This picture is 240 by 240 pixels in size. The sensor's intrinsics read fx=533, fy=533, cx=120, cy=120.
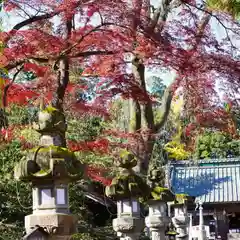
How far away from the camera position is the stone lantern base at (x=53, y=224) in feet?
16.7

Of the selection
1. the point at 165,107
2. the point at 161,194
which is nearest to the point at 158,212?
the point at 161,194

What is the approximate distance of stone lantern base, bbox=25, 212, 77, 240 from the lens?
5090 mm

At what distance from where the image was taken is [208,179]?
23750 millimetres

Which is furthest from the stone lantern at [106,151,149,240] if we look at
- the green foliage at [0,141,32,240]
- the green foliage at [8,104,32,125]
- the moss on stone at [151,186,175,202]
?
the green foliage at [8,104,32,125]

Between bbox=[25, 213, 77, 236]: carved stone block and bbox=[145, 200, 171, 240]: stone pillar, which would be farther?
bbox=[145, 200, 171, 240]: stone pillar

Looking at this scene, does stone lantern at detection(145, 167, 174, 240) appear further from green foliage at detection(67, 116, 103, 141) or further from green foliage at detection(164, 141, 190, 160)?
green foliage at detection(164, 141, 190, 160)

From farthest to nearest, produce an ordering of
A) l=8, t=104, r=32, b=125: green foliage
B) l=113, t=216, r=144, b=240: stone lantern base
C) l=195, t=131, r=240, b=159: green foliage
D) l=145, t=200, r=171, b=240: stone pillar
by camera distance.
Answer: l=195, t=131, r=240, b=159: green foliage → l=8, t=104, r=32, b=125: green foliage → l=145, t=200, r=171, b=240: stone pillar → l=113, t=216, r=144, b=240: stone lantern base

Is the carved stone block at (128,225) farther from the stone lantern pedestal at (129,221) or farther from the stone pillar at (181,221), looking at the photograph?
the stone pillar at (181,221)

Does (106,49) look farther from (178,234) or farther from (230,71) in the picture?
(178,234)

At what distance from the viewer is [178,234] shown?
465 inches

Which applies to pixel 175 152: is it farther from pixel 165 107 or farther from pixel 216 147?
pixel 165 107

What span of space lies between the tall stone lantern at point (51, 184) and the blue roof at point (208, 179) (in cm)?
1685

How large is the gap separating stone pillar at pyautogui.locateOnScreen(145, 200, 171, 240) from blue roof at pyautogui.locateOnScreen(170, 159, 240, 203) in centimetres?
1291

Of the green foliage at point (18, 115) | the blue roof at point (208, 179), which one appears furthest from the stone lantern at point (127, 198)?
the blue roof at point (208, 179)
